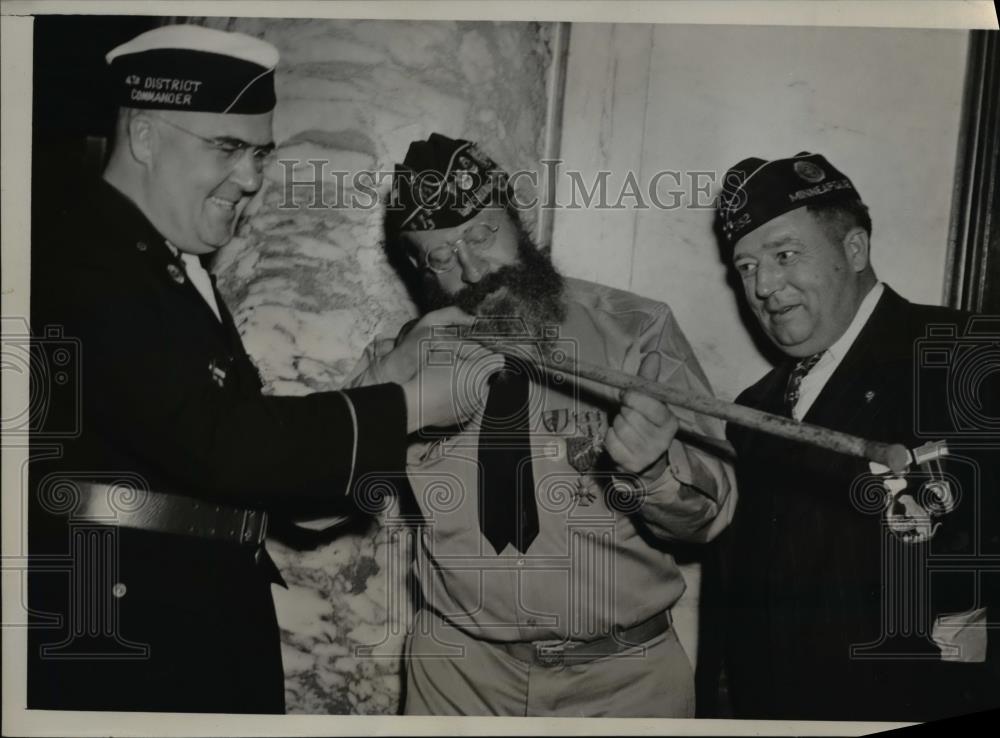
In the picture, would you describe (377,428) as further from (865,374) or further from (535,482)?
(865,374)

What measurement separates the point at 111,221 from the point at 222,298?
0.95ft

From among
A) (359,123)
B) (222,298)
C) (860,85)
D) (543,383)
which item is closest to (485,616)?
(543,383)

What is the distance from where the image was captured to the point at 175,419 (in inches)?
98.0

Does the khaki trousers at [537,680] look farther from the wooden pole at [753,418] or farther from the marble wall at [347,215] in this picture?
the wooden pole at [753,418]

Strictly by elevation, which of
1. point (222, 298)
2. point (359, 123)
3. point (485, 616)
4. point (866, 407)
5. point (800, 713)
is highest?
point (359, 123)

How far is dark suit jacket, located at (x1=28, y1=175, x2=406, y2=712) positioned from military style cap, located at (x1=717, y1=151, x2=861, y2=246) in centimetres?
85

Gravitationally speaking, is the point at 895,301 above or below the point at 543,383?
above

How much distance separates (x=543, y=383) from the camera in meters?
2.56

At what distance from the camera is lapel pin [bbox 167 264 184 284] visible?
2504 millimetres

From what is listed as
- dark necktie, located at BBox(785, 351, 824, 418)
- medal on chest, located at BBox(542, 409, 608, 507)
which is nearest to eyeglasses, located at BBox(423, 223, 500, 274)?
medal on chest, located at BBox(542, 409, 608, 507)

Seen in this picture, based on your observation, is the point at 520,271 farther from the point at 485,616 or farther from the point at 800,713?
the point at 800,713

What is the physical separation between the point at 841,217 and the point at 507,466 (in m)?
0.93

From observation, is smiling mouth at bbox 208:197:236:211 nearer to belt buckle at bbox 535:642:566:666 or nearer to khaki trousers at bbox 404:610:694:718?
khaki trousers at bbox 404:610:694:718

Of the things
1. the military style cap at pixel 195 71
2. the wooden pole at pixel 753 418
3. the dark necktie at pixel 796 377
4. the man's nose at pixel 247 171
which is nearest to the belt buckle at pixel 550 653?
the wooden pole at pixel 753 418
